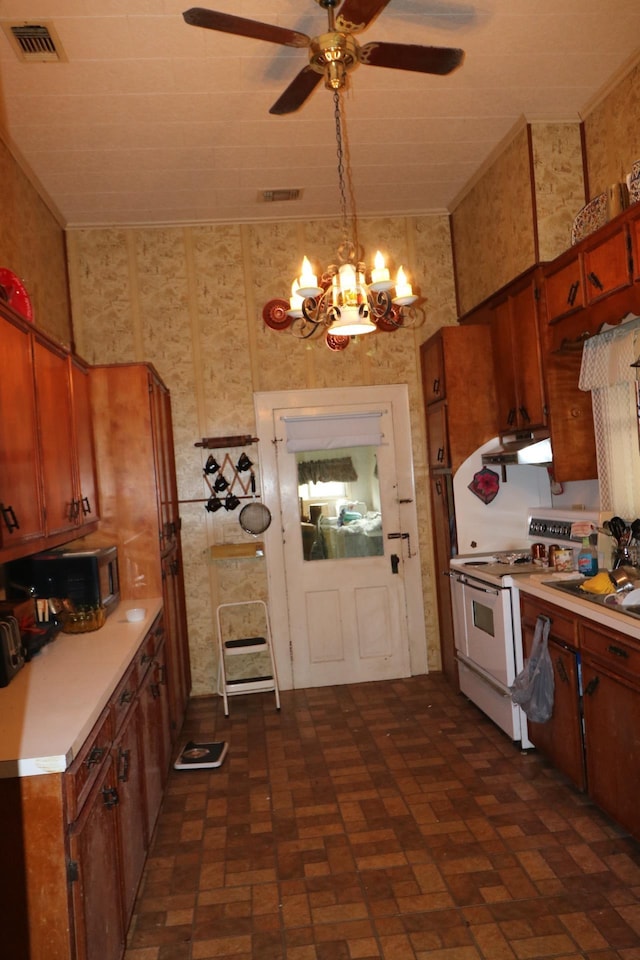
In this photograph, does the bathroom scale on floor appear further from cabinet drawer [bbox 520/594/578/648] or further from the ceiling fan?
the ceiling fan

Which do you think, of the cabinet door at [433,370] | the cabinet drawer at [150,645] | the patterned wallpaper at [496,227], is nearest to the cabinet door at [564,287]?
the patterned wallpaper at [496,227]

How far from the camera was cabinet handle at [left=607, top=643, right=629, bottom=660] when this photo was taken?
2625 mm

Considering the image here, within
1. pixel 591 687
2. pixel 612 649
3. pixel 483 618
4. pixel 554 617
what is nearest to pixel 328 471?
pixel 483 618

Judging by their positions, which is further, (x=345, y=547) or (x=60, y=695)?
(x=345, y=547)

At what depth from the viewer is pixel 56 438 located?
309 centimetres

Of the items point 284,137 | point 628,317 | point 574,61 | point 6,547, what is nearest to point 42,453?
point 6,547

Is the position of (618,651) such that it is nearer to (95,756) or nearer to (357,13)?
(95,756)

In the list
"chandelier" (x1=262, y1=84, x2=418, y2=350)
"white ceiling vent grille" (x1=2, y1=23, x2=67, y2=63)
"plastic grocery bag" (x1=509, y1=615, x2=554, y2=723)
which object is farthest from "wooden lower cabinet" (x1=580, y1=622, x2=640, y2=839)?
"white ceiling vent grille" (x1=2, y1=23, x2=67, y2=63)

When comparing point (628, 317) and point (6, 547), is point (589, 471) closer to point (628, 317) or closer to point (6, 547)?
point (628, 317)

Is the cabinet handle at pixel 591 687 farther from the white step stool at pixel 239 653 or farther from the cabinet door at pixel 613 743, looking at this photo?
the white step stool at pixel 239 653

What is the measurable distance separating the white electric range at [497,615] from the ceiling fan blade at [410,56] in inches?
93.2

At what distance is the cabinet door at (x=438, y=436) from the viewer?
185 inches

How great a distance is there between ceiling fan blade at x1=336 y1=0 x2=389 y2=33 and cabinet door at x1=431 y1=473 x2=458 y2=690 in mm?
2953

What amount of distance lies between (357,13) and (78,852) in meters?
2.46
